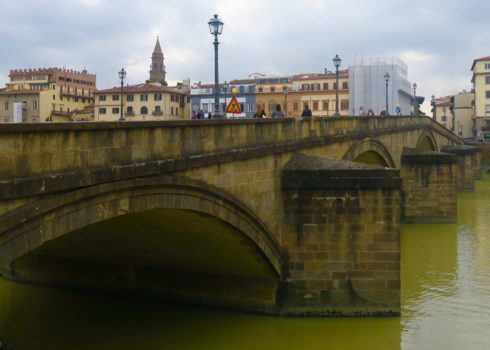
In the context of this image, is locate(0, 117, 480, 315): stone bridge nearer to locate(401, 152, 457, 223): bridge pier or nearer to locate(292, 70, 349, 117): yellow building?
locate(401, 152, 457, 223): bridge pier

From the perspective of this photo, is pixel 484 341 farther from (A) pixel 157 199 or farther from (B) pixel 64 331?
(B) pixel 64 331

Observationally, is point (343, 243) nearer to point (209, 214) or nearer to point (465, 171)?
point (209, 214)

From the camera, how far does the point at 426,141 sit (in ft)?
155

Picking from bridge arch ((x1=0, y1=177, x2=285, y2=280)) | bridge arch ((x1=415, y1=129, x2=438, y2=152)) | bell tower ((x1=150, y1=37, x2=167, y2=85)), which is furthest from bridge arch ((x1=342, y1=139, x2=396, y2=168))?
bell tower ((x1=150, y1=37, x2=167, y2=85))

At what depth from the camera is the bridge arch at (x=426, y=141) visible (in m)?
43.4

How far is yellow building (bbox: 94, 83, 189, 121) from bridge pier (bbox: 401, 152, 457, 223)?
35508 mm

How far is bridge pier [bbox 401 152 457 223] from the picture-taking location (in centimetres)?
3206

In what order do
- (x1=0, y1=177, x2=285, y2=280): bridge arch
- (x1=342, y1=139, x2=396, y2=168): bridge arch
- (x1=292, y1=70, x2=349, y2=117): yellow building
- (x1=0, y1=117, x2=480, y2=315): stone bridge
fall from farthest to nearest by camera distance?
1. (x1=292, y1=70, x2=349, y2=117): yellow building
2. (x1=342, y1=139, x2=396, y2=168): bridge arch
3. (x1=0, y1=117, x2=480, y2=315): stone bridge
4. (x1=0, y1=177, x2=285, y2=280): bridge arch

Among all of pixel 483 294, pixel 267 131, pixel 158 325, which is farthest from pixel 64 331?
pixel 483 294

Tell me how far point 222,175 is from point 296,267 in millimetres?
3482

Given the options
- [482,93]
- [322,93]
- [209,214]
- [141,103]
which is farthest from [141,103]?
[209,214]

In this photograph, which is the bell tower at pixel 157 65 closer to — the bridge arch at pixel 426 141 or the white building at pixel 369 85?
the white building at pixel 369 85

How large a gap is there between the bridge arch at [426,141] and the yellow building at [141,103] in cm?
2699

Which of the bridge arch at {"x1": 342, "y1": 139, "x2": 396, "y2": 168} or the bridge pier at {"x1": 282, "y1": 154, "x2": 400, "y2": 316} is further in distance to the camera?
the bridge arch at {"x1": 342, "y1": 139, "x2": 396, "y2": 168}
